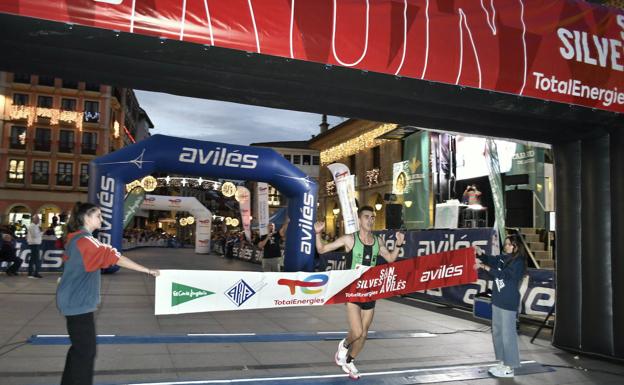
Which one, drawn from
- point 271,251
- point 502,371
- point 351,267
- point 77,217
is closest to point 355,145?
point 271,251

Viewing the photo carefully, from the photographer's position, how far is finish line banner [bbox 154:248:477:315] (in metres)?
5.15

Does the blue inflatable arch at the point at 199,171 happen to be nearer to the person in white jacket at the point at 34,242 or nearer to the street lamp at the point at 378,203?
the person in white jacket at the point at 34,242

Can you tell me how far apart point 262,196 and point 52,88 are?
3606cm

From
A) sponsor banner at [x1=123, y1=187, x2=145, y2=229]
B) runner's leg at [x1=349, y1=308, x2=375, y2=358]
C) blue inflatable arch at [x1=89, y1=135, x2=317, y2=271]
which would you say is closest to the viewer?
runner's leg at [x1=349, y1=308, x2=375, y2=358]

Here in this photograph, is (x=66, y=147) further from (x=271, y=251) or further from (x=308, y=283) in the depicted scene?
(x=308, y=283)

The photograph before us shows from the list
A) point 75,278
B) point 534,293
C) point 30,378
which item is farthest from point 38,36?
point 534,293

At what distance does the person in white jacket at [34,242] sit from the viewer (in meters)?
13.7

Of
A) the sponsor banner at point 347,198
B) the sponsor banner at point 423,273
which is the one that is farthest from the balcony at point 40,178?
the sponsor banner at point 423,273

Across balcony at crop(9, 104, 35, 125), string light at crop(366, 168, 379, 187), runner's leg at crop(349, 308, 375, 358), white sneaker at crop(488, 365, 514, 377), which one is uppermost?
balcony at crop(9, 104, 35, 125)

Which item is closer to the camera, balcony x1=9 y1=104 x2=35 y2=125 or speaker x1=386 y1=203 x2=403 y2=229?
speaker x1=386 y1=203 x2=403 y2=229

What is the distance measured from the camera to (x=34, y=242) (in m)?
14.0

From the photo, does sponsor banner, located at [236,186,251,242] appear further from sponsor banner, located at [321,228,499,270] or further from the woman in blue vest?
the woman in blue vest

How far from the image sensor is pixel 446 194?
2047cm

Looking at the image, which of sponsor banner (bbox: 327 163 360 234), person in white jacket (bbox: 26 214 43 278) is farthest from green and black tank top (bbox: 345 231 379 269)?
person in white jacket (bbox: 26 214 43 278)
